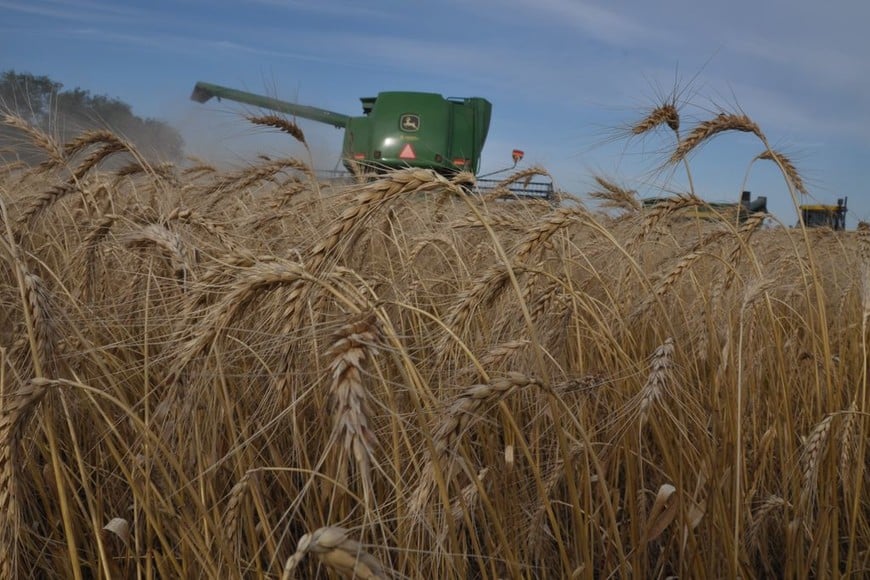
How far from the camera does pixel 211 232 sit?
220cm

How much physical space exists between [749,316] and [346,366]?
4.84 feet

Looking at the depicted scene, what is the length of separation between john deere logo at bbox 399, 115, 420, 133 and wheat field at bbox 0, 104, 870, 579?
12.5m

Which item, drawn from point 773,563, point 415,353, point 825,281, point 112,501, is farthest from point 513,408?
point 825,281

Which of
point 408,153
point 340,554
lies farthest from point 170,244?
point 408,153

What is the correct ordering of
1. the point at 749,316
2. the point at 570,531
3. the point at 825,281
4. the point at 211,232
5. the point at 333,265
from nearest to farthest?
the point at 333,265
the point at 570,531
the point at 749,316
the point at 211,232
the point at 825,281

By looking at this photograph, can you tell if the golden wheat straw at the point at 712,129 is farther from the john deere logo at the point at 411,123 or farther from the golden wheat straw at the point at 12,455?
the john deere logo at the point at 411,123

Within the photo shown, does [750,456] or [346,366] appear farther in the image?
[750,456]

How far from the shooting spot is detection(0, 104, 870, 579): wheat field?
3.82 ft

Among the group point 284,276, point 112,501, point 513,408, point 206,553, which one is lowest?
point 112,501

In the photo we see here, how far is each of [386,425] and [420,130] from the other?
13653mm

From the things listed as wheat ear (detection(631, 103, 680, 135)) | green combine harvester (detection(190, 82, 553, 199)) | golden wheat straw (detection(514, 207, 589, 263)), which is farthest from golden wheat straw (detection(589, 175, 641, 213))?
Answer: green combine harvester (detection(190, 82, 553, 199))

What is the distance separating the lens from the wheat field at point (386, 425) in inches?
45.8

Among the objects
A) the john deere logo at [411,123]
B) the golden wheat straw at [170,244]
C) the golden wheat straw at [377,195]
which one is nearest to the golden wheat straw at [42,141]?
the golden wheat straw at [170,244]

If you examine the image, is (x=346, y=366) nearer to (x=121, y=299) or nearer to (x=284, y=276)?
(x=284, y=276)
